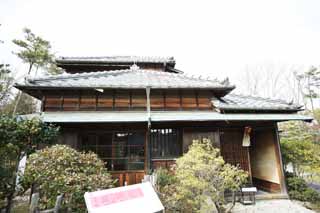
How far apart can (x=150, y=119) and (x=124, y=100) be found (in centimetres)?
179

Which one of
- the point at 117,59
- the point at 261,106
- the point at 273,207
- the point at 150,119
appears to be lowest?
the point at 273,207

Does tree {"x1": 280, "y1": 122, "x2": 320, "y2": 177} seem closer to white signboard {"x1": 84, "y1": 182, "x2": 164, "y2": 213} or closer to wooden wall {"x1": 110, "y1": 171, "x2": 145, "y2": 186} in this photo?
wooden wall {"x1": 110, "y1": 171, "x2": 145, "y2": 186}

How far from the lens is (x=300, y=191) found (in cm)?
684

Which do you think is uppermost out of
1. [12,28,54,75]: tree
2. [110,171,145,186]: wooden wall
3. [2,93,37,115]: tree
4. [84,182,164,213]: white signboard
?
[12,28,54,75]: tree

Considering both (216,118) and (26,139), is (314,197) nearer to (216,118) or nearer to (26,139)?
(216,118)

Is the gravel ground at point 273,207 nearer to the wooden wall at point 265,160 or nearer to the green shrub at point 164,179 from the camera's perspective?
the wooden wall at point 265,160

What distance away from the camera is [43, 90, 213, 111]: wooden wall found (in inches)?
276

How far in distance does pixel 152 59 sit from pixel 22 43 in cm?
1328

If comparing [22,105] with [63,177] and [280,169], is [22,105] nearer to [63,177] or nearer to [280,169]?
[63,177]

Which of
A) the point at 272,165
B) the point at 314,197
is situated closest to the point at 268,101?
the point at 272,165

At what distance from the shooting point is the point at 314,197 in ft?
21.1

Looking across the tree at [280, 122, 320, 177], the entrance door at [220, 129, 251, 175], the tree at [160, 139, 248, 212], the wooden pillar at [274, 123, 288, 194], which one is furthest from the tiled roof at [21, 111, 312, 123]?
the tree at [160, 139, 248, 212]

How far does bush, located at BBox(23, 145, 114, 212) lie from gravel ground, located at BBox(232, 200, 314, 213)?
15.5ft

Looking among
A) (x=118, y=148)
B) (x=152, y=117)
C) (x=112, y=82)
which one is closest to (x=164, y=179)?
(x=152, y=117)
